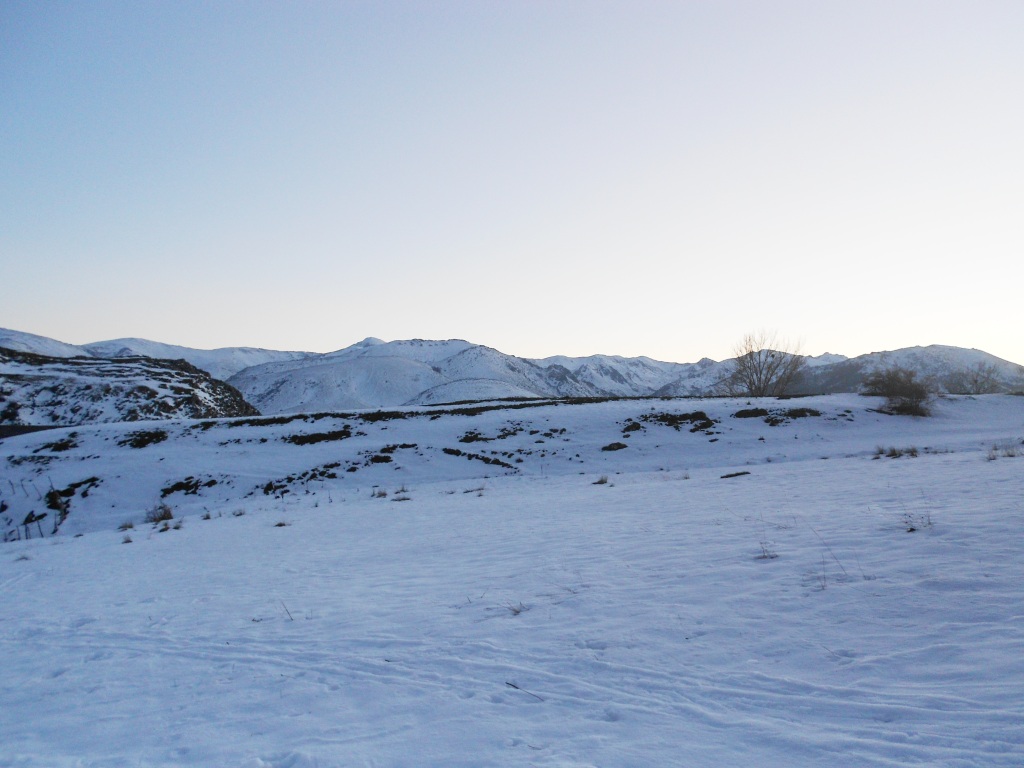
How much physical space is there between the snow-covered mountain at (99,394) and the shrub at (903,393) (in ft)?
178

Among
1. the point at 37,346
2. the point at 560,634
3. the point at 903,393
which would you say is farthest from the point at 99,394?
the point at 37,346

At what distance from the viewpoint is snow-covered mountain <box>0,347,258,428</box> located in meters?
44.0

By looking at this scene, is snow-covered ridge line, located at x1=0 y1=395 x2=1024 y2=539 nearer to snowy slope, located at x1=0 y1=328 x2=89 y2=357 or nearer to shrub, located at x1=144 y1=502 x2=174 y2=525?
shrub, located at x1=144 y1=502 x2=174 y2=525

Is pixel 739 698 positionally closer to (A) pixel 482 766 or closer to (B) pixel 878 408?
(A) pixel 482 766

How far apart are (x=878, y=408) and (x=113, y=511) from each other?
40295 millimetres

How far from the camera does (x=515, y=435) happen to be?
2914 centimetres

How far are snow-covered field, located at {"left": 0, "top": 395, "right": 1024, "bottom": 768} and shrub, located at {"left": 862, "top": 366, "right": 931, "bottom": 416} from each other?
2000 centimetres

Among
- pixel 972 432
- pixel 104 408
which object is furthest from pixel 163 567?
pixel 104 408

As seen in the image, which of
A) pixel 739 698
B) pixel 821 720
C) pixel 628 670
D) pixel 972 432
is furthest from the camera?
pixel 972 432

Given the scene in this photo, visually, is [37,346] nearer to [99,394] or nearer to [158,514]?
[99,394]

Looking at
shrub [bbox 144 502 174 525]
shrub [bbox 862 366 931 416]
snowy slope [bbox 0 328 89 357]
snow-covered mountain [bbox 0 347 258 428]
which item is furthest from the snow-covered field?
snowy slope [bbox 0 328 89 357]

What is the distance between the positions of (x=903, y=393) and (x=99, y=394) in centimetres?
6372

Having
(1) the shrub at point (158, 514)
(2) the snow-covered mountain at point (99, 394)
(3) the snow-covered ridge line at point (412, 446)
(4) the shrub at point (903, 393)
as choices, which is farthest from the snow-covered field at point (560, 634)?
(2) the snow-covered mountain at point (99, 394)

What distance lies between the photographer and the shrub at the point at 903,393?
31297 mm
